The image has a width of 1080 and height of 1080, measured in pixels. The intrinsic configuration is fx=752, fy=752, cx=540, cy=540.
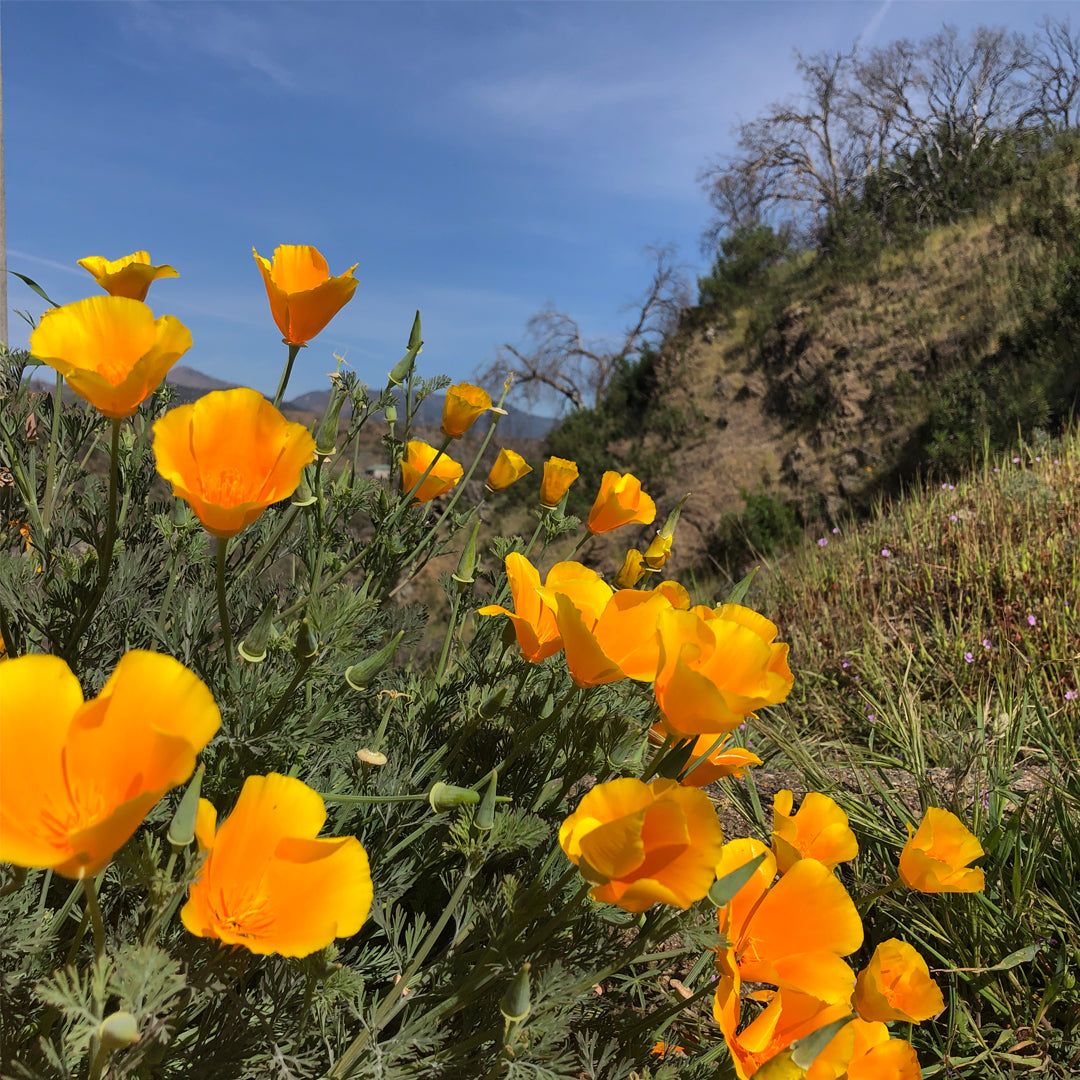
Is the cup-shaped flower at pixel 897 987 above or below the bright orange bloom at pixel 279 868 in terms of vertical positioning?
below

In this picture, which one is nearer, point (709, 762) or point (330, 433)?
point (709, 762)

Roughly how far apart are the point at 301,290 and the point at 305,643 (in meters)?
0.64

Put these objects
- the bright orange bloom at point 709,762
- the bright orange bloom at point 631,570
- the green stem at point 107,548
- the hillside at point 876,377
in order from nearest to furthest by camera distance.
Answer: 1. the green stem at point 107,548
2. the bright orange bloom at point 709,762
3. the bright orange bloom at point 631,570
4. the hillside at point 876,377

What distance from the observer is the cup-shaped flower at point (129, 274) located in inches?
45.8

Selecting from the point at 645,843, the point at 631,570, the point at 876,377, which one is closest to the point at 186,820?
the point at 645,843

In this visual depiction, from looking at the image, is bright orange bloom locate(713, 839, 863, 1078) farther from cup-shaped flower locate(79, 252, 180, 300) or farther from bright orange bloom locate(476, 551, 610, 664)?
cup-shaped flower locate(79, 252, 180, 300)

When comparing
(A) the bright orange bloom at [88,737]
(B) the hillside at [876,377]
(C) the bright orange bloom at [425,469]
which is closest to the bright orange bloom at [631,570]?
(C) the bright orange bloom at [425,469]

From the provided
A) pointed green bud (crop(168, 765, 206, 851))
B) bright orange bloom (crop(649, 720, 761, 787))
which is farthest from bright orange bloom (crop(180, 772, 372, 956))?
bright orange bloom (crop(649, 720, 761, 787))

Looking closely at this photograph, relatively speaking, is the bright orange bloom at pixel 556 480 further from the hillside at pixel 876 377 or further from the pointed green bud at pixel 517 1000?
the hillside at pixel 876 377

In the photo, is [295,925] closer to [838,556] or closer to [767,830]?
[767,830]

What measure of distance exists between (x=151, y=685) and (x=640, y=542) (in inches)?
444

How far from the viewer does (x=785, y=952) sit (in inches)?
39.4

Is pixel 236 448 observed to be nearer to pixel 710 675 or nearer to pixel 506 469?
pixel 710 675

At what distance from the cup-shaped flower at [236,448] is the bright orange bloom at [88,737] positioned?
0.87ft
